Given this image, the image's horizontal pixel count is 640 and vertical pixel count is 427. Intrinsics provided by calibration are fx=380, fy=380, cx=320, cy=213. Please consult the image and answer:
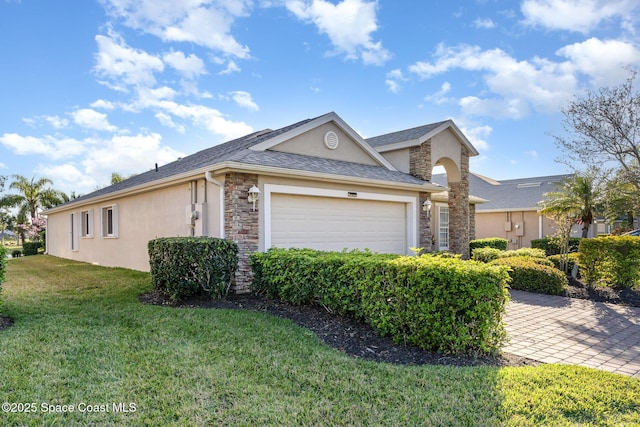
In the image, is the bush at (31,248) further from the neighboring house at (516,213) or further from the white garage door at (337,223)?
the neighboring house at (516,213)

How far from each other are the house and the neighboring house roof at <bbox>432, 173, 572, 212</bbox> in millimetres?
7931

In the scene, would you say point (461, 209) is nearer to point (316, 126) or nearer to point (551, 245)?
point (551, 245)

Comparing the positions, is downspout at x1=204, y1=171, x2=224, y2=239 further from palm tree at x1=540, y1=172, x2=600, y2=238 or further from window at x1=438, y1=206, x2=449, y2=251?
palm tree at x1=540, y1=172, x2=600, y2=238

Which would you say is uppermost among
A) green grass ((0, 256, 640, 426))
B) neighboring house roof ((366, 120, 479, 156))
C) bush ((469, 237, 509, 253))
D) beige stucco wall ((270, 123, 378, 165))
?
neighboring house roof ((366, 120, 479, 156))

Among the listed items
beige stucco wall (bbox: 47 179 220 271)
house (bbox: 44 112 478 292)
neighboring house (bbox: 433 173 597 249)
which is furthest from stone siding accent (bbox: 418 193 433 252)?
neighboring house (bbox: 433 173 597 249)

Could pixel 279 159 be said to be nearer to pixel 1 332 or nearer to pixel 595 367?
pixel 1 332

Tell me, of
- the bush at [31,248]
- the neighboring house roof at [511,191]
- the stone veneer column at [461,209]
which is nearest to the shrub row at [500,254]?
the stone veneer column at [461,209]

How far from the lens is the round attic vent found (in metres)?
Answer: 11.8

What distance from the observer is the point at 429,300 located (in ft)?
16.2

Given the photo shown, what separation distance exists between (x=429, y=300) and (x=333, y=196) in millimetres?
5845

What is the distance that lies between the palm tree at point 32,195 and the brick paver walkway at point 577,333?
34.8 m

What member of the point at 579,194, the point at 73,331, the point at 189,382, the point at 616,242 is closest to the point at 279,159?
the point at 73,331

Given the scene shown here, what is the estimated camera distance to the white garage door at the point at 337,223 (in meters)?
9.60

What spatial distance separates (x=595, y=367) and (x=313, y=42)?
1105 cm
